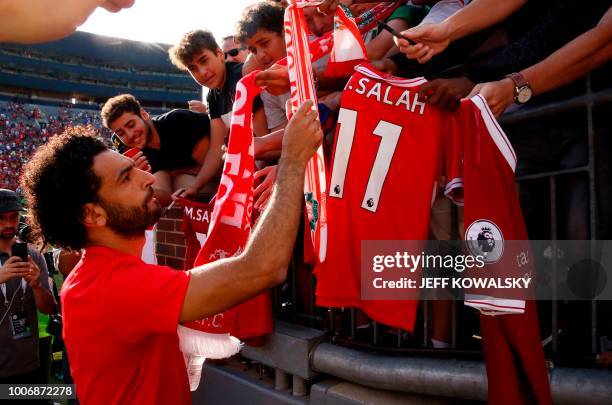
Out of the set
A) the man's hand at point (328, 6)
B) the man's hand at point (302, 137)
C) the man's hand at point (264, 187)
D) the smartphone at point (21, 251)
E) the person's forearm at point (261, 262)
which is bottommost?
the smartphone at point (21, 251)

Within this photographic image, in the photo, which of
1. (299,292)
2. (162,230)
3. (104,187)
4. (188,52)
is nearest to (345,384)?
(299,292)

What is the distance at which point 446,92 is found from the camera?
1.99m

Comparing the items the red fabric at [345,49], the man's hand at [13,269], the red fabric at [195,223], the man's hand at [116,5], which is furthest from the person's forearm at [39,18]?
the man's hand at [13,269]

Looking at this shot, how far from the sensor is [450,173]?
1.99 metres

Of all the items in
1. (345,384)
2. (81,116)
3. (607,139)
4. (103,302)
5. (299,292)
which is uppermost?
(81,116)

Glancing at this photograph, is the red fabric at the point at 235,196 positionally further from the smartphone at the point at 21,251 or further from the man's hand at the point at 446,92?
the smartphone at the point at 21,251

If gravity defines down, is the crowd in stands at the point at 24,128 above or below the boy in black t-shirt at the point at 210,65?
above

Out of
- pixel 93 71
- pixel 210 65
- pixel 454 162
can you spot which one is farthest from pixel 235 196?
pixel 93 71

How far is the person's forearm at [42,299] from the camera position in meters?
4.27

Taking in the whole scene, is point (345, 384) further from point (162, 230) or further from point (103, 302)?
point (162, 230)

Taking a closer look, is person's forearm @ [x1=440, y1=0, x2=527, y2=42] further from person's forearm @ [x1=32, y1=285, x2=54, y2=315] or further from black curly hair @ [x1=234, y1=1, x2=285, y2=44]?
person's forearm @ [x1=32, y1=285, x2=54, y2=315]

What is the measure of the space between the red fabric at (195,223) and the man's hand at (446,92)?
180 cm

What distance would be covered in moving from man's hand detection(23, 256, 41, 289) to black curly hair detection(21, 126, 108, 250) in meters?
2.00

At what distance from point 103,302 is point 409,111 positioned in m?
1.44
